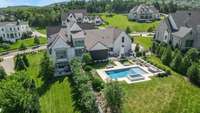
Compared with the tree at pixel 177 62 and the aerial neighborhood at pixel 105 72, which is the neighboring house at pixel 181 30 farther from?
the tree at pixel 177 62

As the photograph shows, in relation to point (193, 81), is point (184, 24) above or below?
above

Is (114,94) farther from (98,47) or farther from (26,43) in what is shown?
(26,43)

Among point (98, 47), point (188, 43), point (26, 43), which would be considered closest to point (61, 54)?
point (98, 47)

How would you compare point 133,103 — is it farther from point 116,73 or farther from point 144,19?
point 144,19

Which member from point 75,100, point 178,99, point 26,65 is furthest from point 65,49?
point 178,99

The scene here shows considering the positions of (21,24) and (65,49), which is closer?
(65,49)

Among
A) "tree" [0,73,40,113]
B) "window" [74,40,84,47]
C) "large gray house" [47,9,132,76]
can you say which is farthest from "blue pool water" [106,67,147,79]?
"tree" [0,73,40,113]

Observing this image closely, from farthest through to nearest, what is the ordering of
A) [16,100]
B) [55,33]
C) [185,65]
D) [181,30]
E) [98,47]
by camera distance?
[181,30] → [55,33] → [98,47] → [185,65] → [16,100]
